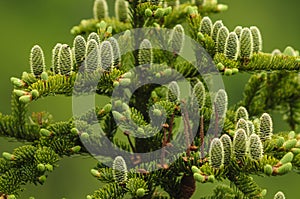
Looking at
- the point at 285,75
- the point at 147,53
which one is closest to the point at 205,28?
the point at 147,53

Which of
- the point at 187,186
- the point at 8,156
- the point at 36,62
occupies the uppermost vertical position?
the point at 36,62

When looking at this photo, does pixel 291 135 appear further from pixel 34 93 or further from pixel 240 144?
pixel 34 93

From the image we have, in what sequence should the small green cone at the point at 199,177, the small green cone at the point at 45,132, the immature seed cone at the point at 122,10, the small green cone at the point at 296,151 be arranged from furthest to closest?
1. the immature seed cone at the point at 122,10
2. the small green cone at the point at 45,132
3. the small green cone at the point at 296,151
4. the small green cone at the point at 199,177

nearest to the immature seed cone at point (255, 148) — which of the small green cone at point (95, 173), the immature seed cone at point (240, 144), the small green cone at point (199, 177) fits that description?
the immature seed cone at point (240, 144)

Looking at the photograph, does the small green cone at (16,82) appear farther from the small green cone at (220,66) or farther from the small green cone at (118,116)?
the small green cone at (220,66)

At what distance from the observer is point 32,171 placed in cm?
167

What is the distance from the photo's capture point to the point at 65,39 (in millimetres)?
5551

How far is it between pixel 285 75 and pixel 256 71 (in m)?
0.35

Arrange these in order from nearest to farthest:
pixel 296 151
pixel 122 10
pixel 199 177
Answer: pixel 199 177 < pixel 296 151 < pixel 122 10

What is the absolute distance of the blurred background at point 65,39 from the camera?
4.84m

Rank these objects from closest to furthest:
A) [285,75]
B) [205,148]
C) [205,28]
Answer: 1. [205,148]
2. [205,28]
3. [285,75]

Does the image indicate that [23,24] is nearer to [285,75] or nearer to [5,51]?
[5,51]

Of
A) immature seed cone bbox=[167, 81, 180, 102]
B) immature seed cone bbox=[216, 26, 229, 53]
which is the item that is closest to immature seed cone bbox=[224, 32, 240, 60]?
immature seed cone bbox=[216, 26, 229, 53]

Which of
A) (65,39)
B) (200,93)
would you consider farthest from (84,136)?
(65,39)
